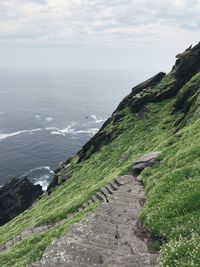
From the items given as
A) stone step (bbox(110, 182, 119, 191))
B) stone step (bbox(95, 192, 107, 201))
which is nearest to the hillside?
stone step (bbox(95, 192, 107, 201))

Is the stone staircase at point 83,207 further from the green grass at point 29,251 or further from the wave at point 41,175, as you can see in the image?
the wave at point 41,175

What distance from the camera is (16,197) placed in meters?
105

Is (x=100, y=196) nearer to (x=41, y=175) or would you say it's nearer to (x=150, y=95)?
(x=150, y=95)

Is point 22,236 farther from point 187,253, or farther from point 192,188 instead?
point 187,253

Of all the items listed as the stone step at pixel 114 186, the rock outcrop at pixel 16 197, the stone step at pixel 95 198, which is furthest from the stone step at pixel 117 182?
the rock outcrop at pixel 16 197

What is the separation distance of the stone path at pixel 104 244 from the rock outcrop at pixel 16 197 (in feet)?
253

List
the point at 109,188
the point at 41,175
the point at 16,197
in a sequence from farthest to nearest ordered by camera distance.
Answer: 1. the point at 41,175
2. the point at 16,197
3. the point at 109,188

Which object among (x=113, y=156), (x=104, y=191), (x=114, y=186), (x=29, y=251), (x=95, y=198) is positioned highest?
(x=113, y=156)

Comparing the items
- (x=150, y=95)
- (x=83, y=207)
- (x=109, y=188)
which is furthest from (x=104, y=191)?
(x=150, y=95)

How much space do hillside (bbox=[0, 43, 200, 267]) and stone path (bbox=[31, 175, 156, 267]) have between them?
1.10 metres

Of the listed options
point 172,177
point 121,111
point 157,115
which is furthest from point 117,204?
point 121,111

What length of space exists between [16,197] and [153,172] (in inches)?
3025

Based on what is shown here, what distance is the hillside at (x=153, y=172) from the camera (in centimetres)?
1953

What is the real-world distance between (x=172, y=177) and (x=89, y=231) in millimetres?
7435
